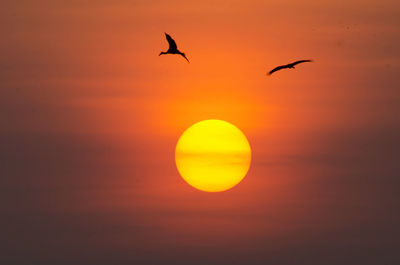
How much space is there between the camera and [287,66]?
11294 cm

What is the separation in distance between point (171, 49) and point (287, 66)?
8.53 metres

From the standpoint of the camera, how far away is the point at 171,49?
113375mm
